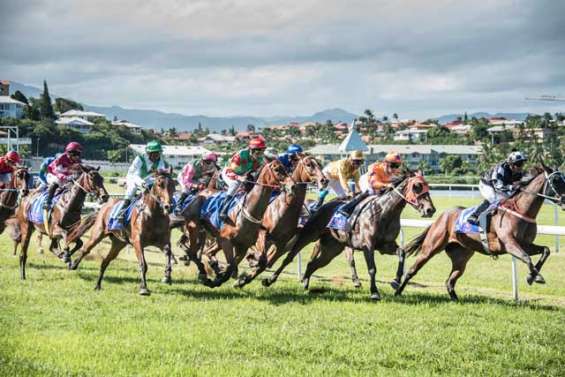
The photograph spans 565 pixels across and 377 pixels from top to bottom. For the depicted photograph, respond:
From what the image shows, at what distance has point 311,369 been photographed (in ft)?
21.9

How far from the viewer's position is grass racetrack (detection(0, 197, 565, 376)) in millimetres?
6766

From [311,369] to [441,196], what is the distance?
40743mm

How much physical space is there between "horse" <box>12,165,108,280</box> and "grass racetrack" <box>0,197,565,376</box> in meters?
1.41

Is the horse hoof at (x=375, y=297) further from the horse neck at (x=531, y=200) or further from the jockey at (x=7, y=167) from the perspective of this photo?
the jockey at (x=7, y=167)

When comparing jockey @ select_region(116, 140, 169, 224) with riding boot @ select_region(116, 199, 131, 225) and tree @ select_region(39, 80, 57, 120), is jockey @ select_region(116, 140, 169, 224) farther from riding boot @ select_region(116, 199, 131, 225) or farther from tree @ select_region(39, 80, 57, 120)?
tree @ select_region(39, 80, 57, 120)

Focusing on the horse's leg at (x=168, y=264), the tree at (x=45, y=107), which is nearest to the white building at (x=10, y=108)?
the tree at (x=45, y=107)

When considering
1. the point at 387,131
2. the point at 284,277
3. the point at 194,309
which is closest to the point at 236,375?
the point at 194,309

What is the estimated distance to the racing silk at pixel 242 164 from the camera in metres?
12.3

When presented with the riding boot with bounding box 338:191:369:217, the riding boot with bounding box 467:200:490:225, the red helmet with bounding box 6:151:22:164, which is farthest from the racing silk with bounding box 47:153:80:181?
the riding boot with bounding box 467:200:490:225

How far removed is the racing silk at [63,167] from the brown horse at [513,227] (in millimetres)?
7449

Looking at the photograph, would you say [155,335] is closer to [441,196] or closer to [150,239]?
[150,239]

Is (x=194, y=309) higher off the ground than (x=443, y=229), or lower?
lower

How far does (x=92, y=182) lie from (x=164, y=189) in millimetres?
3469

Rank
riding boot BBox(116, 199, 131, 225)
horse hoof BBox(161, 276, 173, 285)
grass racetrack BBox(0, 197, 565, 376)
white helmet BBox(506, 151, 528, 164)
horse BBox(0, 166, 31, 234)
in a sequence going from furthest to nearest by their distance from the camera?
horse BBox(0, 166, 31, 234)
horse hoof BBox(161, 276, 173, 285)
riding boot BBox(116, 199, 131, 225)
white helmet BBox(506, 151, 528, 164)
grass racetrack BBox(0, 197, 565, 376)
